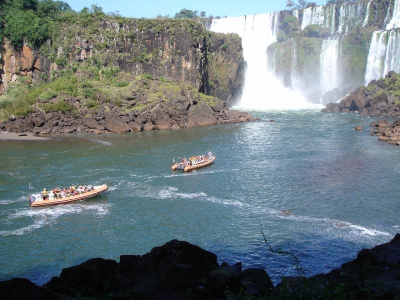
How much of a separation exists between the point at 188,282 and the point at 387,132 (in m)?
43.8

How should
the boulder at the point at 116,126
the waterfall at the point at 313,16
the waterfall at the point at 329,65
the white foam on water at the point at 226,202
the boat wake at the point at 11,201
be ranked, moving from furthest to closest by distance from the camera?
the waterfall at the point at 313,16
the waterfall at the point at 329,65
the boulder at the point at 116,126
the boat wake at the point at 11,201
the white foam on water at the point at 226,202

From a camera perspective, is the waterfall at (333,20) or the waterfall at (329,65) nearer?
the waterfall at (329,65)

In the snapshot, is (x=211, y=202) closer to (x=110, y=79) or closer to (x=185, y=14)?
(x=110, y=79)

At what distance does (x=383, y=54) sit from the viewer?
8638 centimetres

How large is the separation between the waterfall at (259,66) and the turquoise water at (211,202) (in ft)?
140

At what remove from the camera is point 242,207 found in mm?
30234

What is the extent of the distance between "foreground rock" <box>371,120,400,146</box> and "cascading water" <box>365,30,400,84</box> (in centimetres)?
3091

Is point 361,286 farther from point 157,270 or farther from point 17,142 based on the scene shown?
point 17,142

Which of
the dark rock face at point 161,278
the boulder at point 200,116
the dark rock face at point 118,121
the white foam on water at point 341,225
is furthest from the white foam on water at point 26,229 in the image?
A: the boulder at point 200,116

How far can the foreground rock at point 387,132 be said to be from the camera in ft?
163

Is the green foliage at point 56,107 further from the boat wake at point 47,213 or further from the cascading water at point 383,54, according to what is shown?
the cascading water at point 383,54

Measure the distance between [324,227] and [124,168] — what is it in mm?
19696

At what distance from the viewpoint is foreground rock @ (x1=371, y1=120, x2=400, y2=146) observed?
1956 inches

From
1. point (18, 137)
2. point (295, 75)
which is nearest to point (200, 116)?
point (18, 137)
